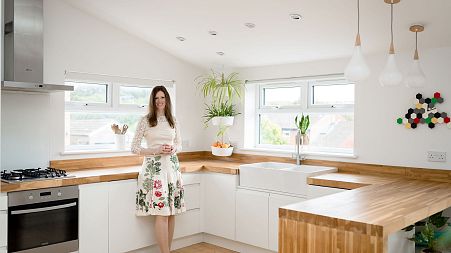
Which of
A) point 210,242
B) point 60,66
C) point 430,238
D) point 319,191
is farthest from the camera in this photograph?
point 210,242

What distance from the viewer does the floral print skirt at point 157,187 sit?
3732 millimetres

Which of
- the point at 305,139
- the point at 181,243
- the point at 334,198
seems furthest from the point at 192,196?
the point at 334,198

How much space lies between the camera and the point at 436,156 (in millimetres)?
3416

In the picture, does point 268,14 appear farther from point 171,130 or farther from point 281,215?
point 281,215

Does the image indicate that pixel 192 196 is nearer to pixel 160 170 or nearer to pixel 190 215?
pixel 190 215

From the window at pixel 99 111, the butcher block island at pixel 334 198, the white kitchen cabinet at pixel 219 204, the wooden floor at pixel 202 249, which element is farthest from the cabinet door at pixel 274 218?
the window at pixel 99 111

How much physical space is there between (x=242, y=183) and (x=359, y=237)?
2275mm

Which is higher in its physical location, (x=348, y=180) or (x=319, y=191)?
(x=348, y=180)

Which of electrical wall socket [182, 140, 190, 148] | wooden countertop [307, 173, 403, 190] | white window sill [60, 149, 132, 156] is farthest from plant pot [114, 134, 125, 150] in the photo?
wooden countertop [307, 173, 403, 190]

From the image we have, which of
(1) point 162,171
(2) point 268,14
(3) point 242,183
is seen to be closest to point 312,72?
(2) point 268,14

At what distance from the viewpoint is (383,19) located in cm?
311

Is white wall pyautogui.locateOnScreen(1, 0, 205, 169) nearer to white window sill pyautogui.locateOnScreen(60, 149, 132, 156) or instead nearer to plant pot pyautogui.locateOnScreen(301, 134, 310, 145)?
white window sill pyautogui.locateOnScreen(60, 149, 132, 156)

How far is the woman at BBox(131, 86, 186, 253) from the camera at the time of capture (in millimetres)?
3740

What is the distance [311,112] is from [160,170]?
5.80 feet
